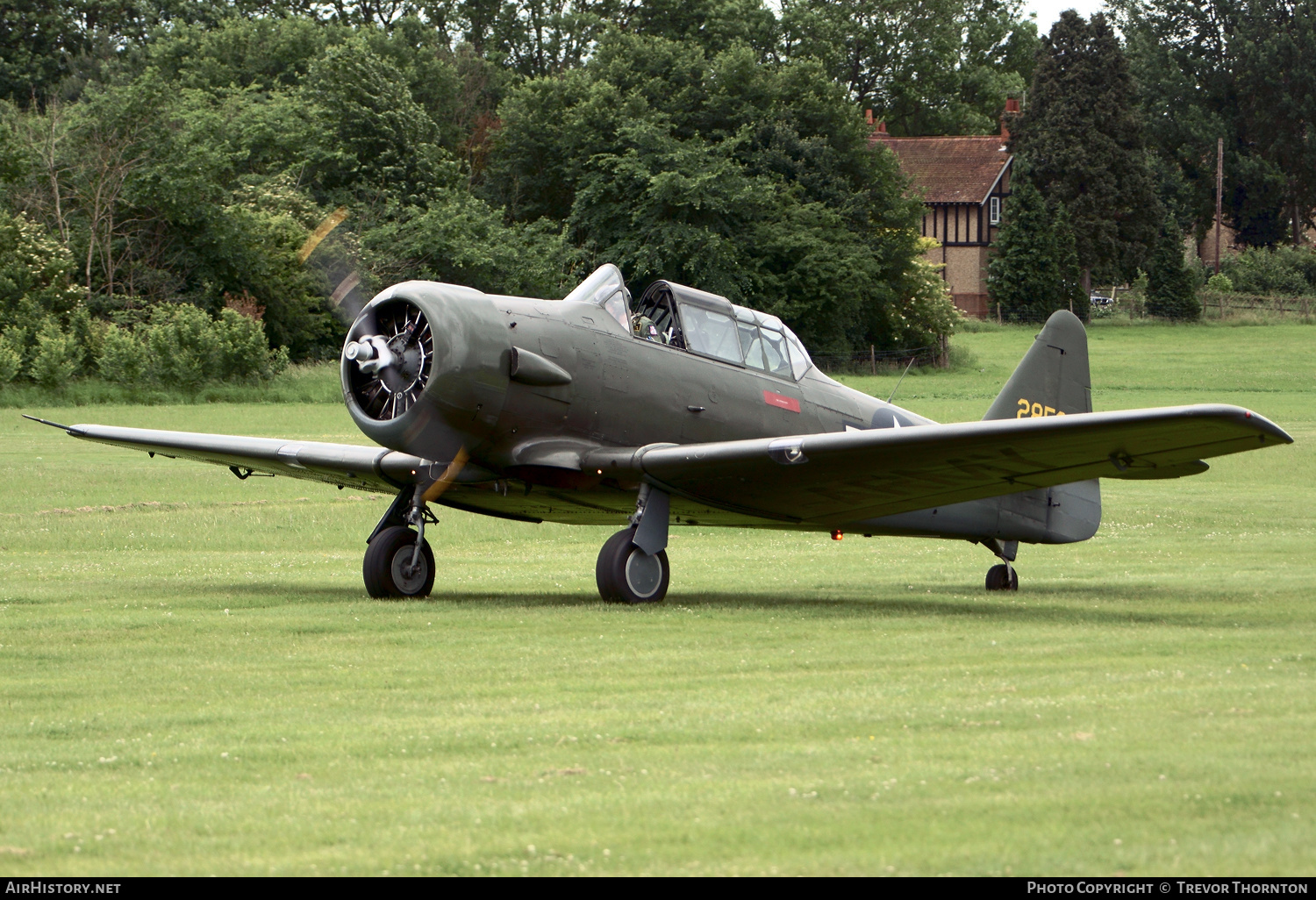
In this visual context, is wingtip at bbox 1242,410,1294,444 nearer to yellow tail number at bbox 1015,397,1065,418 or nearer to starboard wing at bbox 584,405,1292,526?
starboard wing at bbox 584,405,1292,526

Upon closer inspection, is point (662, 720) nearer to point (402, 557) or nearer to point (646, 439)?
point (646, 439)

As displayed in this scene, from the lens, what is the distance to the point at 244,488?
2672cm

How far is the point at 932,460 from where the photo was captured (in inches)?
449

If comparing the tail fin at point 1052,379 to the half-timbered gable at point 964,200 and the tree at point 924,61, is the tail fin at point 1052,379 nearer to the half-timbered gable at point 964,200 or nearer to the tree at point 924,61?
the half-timbered gable at point 964,200

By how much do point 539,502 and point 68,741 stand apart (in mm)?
6789

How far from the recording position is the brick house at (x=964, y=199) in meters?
90.2

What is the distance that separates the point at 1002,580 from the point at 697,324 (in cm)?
395

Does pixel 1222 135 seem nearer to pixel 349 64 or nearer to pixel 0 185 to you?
pixel 349 64

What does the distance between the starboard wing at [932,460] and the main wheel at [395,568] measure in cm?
202

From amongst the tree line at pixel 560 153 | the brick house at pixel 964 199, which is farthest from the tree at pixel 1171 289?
the brick house at pixel 964 199

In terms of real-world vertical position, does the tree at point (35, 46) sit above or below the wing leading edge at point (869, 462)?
above

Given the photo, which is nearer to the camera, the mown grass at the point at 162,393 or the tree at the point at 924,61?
the mown grass at the point at 162,393

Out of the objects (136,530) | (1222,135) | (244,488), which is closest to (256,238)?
(244,488)

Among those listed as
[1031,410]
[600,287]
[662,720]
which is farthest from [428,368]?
[1031,410]
